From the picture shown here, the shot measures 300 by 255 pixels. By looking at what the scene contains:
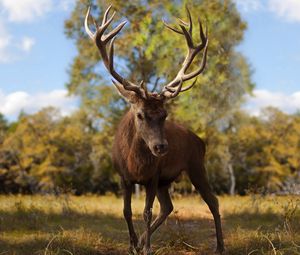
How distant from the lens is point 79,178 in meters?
30.5

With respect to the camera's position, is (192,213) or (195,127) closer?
(192,213)

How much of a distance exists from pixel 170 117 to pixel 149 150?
→ 36.9 ft

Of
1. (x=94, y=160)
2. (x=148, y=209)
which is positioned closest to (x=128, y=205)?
(x=148, y=209)

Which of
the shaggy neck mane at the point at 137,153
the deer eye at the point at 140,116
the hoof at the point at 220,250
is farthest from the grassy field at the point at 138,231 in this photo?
the deer eye at the point at 140,116

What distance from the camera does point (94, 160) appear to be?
2855 centimetres

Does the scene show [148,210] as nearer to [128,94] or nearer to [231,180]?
[128,94]

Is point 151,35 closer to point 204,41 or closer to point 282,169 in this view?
point 204,41

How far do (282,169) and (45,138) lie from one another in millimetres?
15772

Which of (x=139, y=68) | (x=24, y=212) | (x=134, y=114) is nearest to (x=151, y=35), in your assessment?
(x=139, y=68)

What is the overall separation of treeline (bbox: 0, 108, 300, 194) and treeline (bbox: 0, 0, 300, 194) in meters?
0.07

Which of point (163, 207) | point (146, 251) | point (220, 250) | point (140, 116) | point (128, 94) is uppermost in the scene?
point (128, 94)

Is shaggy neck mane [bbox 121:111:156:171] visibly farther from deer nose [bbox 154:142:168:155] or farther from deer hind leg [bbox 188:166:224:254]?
deer hind leg [bbox 188:166:224:254]

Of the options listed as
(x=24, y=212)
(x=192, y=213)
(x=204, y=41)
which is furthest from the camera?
(x=192, y=213)

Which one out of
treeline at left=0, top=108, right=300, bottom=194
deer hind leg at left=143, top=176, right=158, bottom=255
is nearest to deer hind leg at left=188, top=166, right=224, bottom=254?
deer hind leg at left=143, top=176, right=158, bottom=255
